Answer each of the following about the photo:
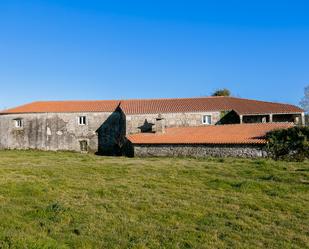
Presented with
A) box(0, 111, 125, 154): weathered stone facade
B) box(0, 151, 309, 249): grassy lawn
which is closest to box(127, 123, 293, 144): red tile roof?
box(0, 111, 125, 154): weathered stone facade

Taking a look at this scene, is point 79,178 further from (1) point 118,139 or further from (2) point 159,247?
(1) point 118,139

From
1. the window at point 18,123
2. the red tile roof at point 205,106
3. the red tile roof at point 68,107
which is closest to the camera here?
the red tile roof at point 205,106

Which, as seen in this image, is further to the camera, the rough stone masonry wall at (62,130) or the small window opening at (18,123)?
the small window opening at (18,123)

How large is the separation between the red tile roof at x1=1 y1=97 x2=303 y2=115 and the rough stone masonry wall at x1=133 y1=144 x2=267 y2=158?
10.2 m

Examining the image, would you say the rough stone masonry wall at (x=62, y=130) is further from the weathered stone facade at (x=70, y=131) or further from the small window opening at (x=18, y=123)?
the small window opening at (x=18, y=123)

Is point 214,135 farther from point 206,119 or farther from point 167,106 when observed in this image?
point 167,106

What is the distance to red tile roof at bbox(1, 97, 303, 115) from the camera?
41688 mm

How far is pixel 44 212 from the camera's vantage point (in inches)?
440

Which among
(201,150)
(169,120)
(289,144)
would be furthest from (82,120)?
(289,144)

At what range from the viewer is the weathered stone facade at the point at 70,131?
145 feet

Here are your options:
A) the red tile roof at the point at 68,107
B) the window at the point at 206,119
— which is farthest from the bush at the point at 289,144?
the red tile roof at the point at 68,107

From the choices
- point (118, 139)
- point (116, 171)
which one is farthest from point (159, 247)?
point (118, 139)

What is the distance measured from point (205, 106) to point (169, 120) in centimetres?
437

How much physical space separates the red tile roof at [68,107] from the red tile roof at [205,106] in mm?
2040
